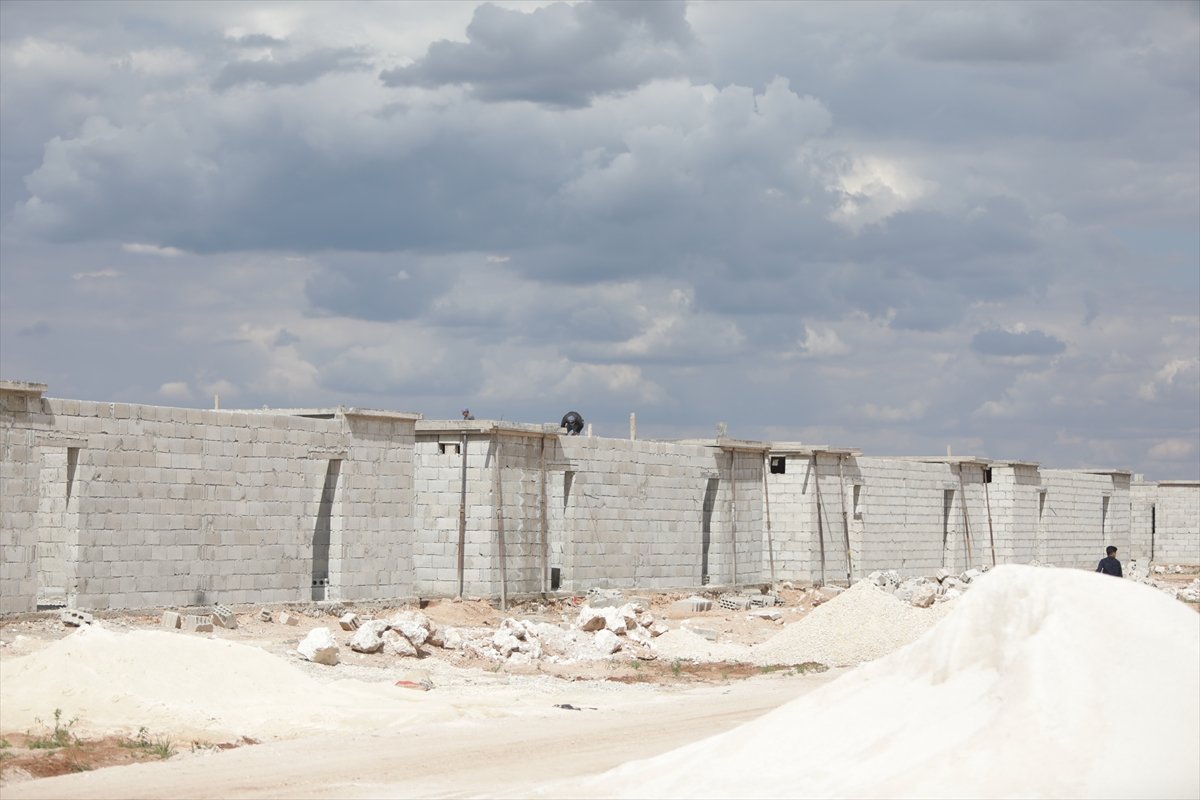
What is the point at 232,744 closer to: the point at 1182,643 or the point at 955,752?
the point at 955,752

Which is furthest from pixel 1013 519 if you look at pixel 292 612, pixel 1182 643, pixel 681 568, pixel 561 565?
pixel 1182 643

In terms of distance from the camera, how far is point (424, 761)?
38.3 feet

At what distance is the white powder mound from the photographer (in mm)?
20297

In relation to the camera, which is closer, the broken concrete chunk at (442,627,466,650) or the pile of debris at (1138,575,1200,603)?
the broken concrete chunk at (442,627,466,650)

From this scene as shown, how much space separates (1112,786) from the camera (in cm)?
788

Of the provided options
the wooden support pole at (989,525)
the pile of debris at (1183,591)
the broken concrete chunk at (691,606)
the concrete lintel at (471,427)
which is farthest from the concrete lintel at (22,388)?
the wooden support pole at (989,525)

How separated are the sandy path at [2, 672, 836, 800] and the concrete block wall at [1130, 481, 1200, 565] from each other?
38808 millimetres

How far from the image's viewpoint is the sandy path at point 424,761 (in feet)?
34.1

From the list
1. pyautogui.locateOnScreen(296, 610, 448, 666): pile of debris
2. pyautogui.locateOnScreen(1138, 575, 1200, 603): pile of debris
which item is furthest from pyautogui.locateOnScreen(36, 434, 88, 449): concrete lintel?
pyautogui.locateOnScreen(1138, 575, 1200, 603): pile of debris

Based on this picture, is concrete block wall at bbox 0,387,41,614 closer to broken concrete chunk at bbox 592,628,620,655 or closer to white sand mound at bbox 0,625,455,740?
white sand mound at bbox 0,625,455,740

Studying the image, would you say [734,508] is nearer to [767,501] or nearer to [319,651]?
[767,501]

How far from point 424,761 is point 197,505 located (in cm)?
834

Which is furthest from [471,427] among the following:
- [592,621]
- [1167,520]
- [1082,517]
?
[1167,520]

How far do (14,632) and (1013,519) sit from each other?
27749 millimetres
